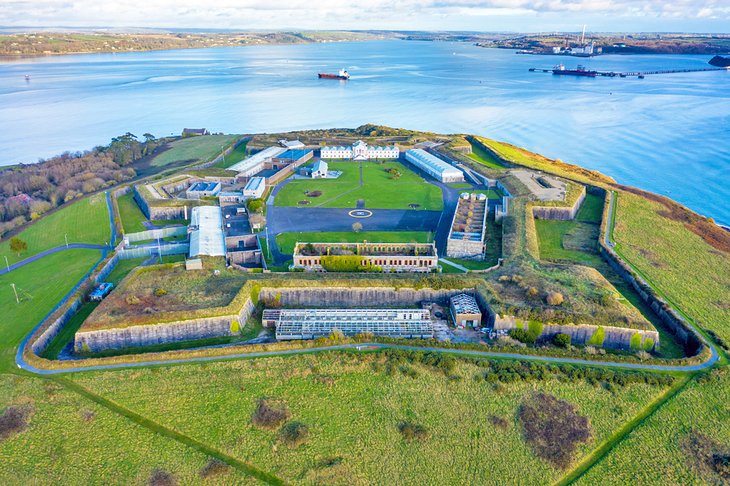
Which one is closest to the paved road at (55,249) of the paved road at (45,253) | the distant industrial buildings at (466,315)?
the paved road at (45,253)

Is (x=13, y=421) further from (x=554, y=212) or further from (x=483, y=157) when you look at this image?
(x=483, y=157)

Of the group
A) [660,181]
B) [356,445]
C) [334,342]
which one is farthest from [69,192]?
[660,181]

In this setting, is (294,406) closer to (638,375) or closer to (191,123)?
(638,375)

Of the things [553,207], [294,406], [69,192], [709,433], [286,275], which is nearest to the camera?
[709,433]

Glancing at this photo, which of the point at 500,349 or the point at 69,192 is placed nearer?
the point at 500,349

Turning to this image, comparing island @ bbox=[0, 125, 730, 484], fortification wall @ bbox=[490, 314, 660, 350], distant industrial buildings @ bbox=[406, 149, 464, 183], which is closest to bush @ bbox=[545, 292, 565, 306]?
island @ bbox=[0, 125, 730, 484]

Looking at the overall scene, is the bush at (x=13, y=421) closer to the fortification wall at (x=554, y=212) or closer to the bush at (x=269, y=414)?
the bush at (x=269, y=414)

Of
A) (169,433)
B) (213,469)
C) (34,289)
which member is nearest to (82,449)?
(169,433)

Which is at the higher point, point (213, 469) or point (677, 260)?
point (677, 260)
